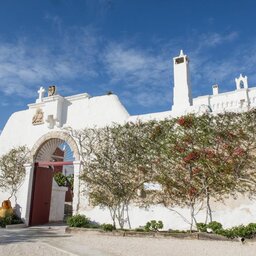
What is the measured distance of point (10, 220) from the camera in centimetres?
1194

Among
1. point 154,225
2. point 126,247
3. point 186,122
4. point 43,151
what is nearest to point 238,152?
point 186,122

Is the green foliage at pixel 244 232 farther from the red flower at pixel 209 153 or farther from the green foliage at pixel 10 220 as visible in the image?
the green foliage at pixel 10 220

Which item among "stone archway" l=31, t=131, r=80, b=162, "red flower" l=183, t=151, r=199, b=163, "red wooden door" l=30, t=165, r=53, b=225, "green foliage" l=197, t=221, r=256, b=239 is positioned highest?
"stone archway" l=31, t=131, r=80, b=162

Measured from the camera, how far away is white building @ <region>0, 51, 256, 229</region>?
1044 centimetres

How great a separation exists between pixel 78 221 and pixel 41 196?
3.76 m

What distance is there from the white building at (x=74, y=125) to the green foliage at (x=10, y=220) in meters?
0.27

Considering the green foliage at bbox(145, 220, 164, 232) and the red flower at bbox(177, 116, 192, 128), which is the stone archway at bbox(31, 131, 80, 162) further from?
the red flower at bbox(177, 116, 192, 128)

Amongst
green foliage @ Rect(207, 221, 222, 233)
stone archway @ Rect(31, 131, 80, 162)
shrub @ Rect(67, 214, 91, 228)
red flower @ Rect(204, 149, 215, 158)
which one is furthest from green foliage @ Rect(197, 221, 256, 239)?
stone archway @ Rect(31, 131, 80, 162)

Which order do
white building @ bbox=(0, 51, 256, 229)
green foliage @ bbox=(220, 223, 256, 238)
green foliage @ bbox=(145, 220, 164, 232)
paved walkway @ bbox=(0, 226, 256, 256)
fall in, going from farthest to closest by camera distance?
white building @ bbox=(0, 51, 256, 229) < green foliage @ bbox=(145, 220, 164, 232) < green foliage @ bbox=(220, 223, 256, 238) < paved walkway @ bbox=(0, 226, 256, 256)

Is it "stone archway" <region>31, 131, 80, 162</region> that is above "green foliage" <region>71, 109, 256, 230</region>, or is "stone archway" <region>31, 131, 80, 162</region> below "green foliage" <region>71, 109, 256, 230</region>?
above

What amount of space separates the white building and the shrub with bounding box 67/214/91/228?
0.51 meters

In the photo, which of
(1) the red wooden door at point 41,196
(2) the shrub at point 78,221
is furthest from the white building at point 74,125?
(2) the shrub at point 78,221

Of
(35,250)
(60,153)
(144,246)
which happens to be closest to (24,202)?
(35,250)

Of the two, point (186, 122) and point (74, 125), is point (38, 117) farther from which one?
point (186, 122)
